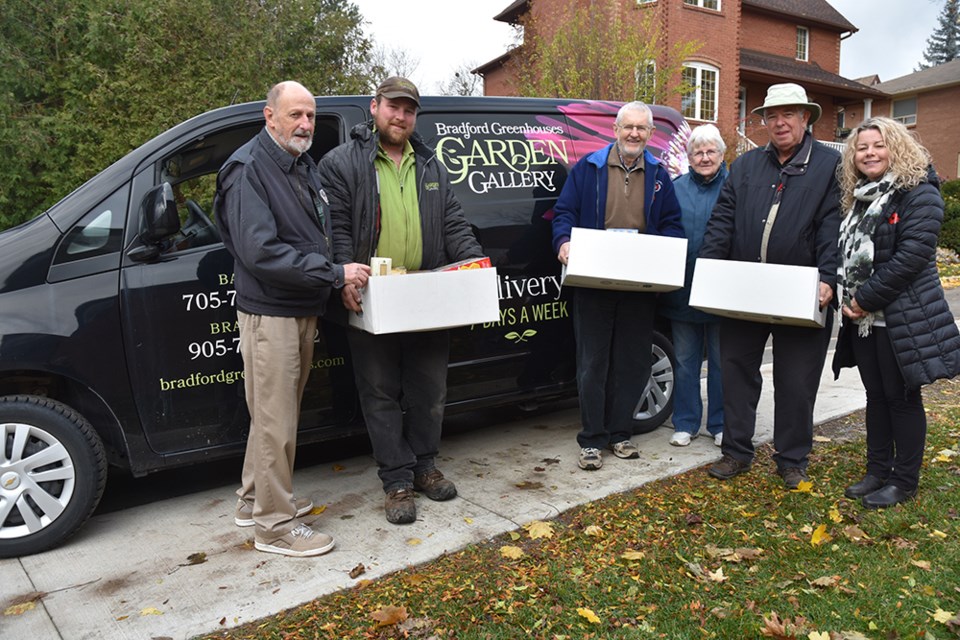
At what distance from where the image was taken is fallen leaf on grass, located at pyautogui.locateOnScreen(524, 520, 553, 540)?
3.42 m

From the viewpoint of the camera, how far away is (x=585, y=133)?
4863mm

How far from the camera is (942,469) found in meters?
4.09

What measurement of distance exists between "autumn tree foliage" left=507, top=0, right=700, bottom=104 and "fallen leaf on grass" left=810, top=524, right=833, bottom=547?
38.0ft

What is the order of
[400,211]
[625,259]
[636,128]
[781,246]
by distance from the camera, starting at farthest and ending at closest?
[636,128], [625,259], [781,246], [400,211]

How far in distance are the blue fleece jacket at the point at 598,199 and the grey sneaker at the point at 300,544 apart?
2.08 metres

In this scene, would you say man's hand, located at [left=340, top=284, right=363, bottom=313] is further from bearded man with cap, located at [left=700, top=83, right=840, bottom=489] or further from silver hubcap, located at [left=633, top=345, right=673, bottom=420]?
silver hubcap, located at [left=633, top=345, right=673, bottom=420]

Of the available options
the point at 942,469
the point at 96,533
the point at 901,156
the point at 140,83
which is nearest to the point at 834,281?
the point at 901,156

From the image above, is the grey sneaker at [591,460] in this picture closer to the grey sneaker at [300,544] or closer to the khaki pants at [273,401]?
the grey sneaker at [300,544]

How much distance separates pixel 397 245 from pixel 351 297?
1.37ft

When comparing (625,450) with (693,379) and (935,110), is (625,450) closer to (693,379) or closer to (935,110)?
(693,379)

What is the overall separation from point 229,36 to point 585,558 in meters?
11.9

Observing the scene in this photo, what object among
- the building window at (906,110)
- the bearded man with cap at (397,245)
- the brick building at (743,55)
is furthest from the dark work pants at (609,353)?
the building window at (906,110)

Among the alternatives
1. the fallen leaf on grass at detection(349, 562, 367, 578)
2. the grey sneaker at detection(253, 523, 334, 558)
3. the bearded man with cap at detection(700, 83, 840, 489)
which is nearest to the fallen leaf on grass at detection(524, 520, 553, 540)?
the fallen leaf on grass at detection(349, 562, 367, 578)

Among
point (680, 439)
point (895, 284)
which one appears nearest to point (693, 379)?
point (680, 439)
